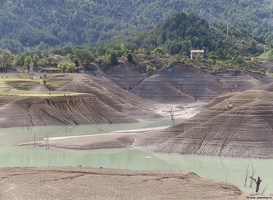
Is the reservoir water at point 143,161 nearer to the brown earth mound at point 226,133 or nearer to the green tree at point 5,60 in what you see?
the brown earth mound at point 226,133

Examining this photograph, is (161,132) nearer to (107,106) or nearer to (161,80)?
(107,106)

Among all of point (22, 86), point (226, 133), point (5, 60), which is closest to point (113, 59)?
point (5, 60)

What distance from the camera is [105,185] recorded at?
44406mm

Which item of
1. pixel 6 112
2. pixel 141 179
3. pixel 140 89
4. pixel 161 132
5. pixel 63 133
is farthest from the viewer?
pixel 140 89

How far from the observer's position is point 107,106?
363ft

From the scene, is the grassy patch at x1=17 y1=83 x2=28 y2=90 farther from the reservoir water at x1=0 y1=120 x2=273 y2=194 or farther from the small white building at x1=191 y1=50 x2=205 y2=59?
the small white building at x1=191 y1=50 x2=205 y2=59

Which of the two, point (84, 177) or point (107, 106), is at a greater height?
point (84, 177)

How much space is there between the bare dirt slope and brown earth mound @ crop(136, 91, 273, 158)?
13504mm

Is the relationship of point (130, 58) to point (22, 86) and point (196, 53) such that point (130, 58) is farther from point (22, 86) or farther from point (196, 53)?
point (22, 86)

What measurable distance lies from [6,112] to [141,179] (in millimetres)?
55140

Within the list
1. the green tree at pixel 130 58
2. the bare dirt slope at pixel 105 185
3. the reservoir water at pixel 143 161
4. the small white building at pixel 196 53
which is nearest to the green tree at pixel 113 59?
the green tree at pixel 130 58

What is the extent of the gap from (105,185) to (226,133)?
2384 cm

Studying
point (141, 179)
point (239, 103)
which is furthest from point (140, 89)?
point (141, 179)

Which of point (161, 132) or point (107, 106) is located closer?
point (161, 132)
